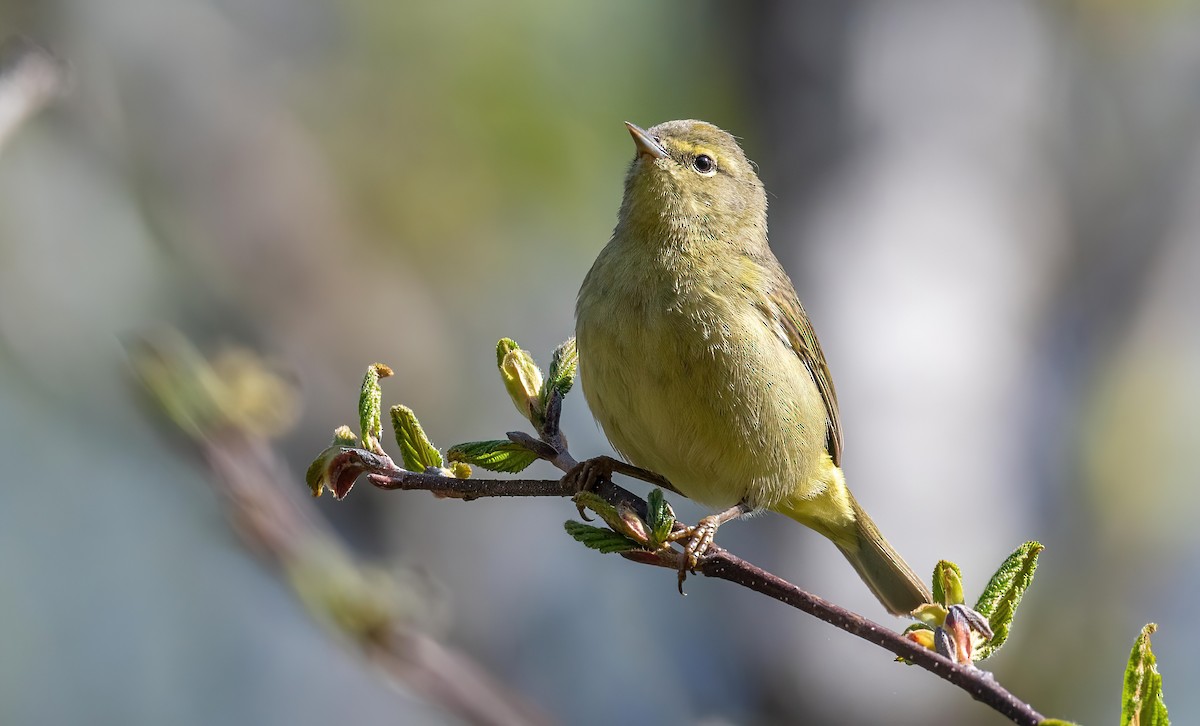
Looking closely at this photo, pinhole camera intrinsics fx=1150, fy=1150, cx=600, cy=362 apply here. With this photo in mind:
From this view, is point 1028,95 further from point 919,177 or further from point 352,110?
point 352,110

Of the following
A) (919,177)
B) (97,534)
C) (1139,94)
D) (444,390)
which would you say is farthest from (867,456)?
(97,534)

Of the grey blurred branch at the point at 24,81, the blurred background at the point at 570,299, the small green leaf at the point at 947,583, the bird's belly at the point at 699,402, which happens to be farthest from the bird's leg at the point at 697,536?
the blurred background at the point at 570,299

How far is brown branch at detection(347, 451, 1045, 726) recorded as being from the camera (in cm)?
164

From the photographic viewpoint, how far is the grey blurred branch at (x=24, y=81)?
1608 mm

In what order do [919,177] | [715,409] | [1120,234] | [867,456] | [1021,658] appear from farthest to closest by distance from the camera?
[1120,234]
[1021,658]
[919,177]
[867,456]
[715,409]

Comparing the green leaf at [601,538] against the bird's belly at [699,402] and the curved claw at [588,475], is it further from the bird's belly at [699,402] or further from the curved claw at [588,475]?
the bird's belly at [699,402]

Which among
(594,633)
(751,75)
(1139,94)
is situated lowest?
(594,633)

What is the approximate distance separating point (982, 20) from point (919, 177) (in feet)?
3.53

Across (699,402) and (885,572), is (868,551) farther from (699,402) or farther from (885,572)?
(699,402)

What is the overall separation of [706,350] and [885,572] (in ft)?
4.90

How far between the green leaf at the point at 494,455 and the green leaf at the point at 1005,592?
0.93 m

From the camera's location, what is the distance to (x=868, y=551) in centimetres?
448

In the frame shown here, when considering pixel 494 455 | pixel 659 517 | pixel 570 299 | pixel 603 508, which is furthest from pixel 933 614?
pixel 570 299

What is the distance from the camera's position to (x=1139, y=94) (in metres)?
7.60
